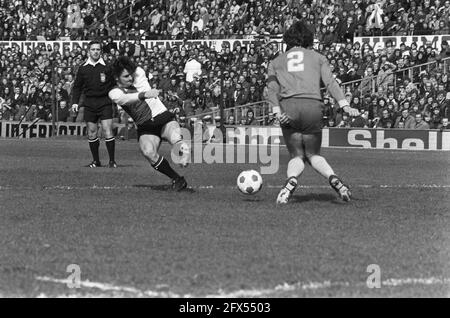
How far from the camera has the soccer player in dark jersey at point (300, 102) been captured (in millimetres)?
10438

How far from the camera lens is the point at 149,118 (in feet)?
40.5

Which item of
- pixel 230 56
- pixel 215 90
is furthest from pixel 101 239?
pixel 230 56

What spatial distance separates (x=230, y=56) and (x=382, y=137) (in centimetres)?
753

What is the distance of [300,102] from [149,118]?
8.41ft

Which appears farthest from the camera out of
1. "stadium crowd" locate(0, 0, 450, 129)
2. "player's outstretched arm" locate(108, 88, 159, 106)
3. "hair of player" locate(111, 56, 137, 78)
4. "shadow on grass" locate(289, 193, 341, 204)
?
"stadium crowd" locate(0, 0, 450, 129)

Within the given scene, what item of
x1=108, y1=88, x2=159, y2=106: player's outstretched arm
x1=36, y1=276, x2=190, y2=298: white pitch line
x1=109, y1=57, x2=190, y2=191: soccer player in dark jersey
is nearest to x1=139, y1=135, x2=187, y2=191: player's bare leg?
x1=109, y1=57, x2=190, y2=191: soccer player in dark jersey

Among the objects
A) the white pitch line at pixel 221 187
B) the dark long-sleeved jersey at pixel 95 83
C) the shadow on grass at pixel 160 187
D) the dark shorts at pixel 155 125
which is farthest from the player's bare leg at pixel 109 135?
the dark shorts at pixel 155 125

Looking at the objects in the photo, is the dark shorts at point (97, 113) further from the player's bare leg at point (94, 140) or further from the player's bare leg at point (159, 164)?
the player's bare leg at point (159, 164)

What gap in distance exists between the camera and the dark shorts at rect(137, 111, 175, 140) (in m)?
12.3

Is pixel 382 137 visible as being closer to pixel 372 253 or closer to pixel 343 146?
pixel 343 146

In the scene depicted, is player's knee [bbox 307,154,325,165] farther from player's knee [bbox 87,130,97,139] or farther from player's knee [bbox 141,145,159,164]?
player's knee [bbox 87,130,97,139]

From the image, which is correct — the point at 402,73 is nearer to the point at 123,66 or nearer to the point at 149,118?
the point at 123,66

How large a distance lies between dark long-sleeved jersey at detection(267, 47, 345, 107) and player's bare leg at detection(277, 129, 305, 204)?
41cm
